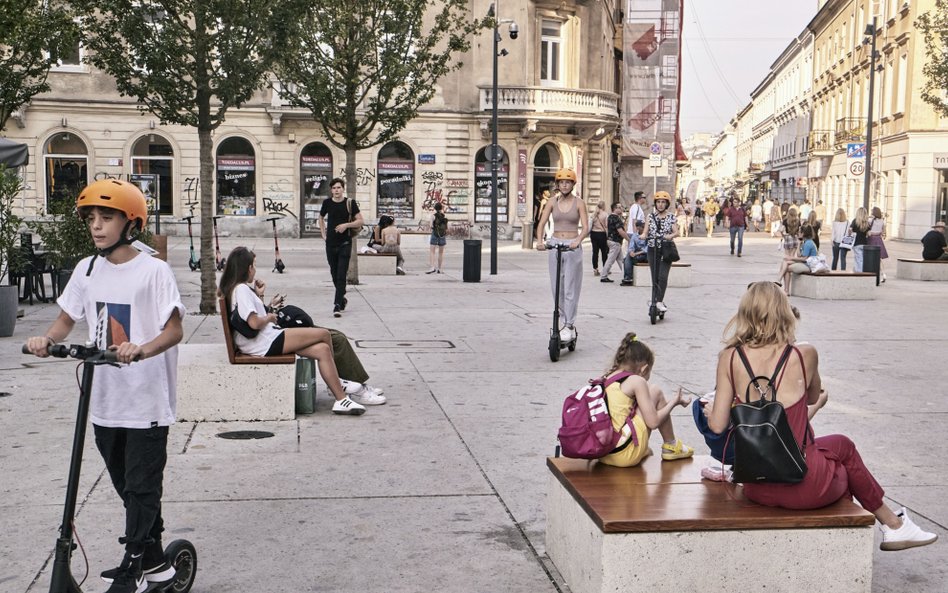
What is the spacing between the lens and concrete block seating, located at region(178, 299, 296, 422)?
283 inches

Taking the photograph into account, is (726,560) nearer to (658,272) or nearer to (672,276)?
(658,272)

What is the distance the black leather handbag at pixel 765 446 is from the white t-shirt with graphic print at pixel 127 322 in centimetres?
214

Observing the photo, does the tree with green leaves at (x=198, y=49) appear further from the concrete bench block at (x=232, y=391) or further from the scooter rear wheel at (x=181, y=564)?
the scooter rear wheel at (x=181, y=564)

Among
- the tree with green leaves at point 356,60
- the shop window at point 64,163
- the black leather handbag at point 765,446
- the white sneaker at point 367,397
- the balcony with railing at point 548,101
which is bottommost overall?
the white sneaker at point 367,397

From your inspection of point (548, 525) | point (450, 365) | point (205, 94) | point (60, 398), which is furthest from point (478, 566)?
point (205, 94)

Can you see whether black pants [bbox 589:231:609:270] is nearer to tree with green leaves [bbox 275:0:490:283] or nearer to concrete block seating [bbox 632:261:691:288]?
concrete block seating [bbox 632:261:691:288]

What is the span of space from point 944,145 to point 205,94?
115 ft

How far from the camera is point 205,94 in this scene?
1291cm

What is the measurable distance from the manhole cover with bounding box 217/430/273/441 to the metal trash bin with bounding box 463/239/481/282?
12.9 metres

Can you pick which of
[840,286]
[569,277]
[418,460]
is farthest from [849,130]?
[418,460]

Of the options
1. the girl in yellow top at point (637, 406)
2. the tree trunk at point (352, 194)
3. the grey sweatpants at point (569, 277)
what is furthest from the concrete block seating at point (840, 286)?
the girl in yellow top at point (637, 406)

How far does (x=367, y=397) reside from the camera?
7738 mm

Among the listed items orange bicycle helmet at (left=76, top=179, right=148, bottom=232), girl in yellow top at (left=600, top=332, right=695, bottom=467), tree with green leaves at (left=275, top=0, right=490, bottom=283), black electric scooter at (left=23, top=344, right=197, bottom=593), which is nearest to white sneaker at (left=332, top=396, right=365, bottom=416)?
girl in yellow top at (left=600, top=332, right=695, bottom=467)

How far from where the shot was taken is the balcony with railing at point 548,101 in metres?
37.0
